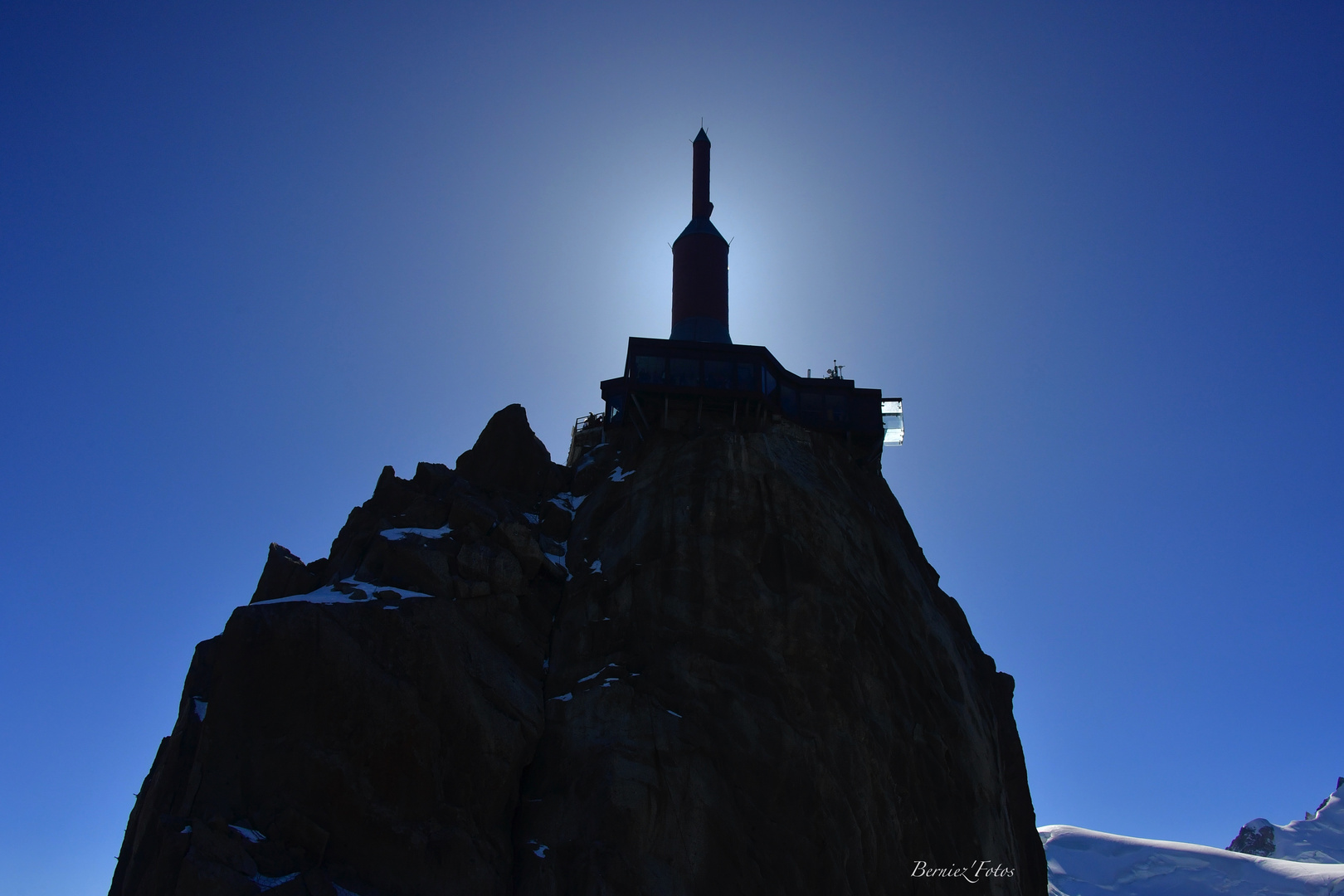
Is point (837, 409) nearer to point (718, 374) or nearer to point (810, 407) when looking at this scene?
point (810, 407)

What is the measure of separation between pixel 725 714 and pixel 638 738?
4.69m

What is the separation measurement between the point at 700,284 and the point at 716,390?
14988mm

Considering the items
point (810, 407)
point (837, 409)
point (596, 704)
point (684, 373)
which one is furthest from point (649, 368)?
point (596, 704)

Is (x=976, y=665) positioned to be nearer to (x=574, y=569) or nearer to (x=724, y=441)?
(x=724, y=441)

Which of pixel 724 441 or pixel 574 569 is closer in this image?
pixel 574 569

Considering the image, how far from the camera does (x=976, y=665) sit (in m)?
68.0

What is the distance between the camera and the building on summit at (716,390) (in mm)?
66562

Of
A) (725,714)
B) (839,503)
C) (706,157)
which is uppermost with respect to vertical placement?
(706,157)

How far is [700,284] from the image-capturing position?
78.6 meters

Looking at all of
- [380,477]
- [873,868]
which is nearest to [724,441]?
[380,477]

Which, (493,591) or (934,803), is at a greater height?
(493,591)

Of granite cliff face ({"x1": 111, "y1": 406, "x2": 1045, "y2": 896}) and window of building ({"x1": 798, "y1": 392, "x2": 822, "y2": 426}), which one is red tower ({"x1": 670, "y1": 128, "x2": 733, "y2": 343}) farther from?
granite cliff face ({"x1": 111, "y1": 406, "x2": 1045, "y2": 896})

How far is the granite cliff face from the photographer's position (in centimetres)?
4253

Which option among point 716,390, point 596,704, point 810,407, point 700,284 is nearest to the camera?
point 596,704
